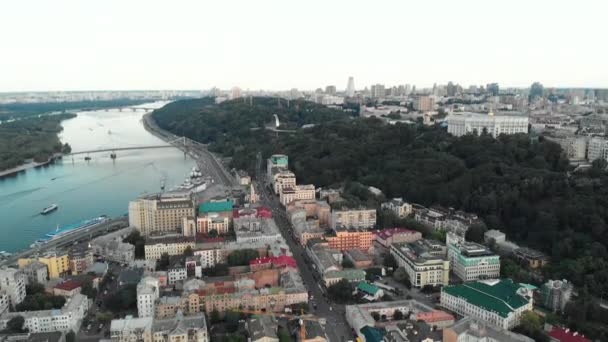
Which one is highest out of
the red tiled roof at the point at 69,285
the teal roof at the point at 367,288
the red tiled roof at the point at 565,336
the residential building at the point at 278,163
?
the residential building at the point at 278,163

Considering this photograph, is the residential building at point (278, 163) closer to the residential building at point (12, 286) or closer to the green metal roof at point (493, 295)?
the residential building at point (12, 286)

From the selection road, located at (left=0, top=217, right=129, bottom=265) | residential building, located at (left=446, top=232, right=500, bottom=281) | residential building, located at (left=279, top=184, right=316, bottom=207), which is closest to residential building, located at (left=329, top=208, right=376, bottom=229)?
residential building, located at (left=279, top=184, right=316, bottom=207)

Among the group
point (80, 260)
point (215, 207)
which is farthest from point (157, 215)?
point (80, 260)

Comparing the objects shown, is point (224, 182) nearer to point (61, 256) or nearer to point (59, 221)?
point (59, 221)

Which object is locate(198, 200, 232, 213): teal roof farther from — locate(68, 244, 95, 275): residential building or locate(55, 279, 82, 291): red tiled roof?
locate(55, 279, 82, 291): red tiled roof

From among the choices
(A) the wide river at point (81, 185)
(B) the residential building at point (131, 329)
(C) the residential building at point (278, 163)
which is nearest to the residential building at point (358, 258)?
(B) the residential building at point (131, 329)

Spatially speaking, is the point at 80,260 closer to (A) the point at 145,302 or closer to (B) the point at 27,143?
(A) the point at 145,302

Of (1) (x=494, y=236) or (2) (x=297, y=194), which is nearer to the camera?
(1) (x=494, y=236)

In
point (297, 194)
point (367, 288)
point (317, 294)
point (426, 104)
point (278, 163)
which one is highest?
point (426, 104)
